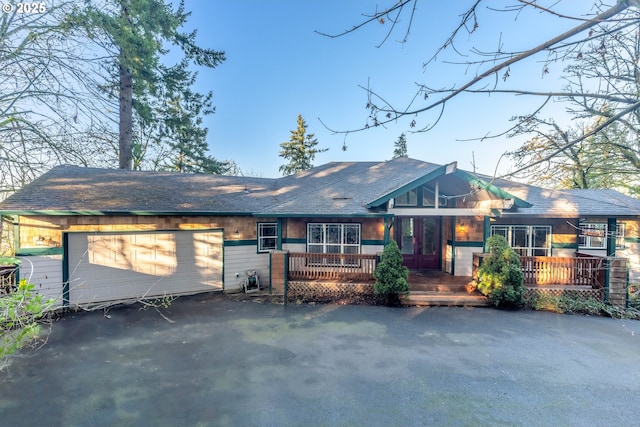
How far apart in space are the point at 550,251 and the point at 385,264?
685cm

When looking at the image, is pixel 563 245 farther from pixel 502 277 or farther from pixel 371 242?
pixel 371 242

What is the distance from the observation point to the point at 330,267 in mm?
9414

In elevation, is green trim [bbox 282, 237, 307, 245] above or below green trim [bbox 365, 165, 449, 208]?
below

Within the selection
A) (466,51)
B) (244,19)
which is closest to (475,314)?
(466,51)

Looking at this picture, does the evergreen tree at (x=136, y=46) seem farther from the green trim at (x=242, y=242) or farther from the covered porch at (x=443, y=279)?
the covered porch at (x=443, y=279)

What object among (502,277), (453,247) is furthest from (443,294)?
(453,247)

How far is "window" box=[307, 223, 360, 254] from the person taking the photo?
389 inches

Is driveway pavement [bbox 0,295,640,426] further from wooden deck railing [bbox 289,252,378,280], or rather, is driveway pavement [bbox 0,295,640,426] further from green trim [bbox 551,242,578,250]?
green trim [bbox 551,242,578,250]

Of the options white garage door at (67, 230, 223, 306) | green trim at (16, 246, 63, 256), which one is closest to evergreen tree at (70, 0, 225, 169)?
white garage door at (67, 230, 223, 306)

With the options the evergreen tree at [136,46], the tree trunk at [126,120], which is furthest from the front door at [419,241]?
the tree trunk at [126,120]

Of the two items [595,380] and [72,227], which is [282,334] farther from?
[72,227]

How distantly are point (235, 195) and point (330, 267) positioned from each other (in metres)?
5.19

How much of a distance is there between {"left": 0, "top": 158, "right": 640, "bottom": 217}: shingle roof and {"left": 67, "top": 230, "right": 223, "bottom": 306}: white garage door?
3.10 feet

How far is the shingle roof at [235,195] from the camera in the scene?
8352mm
